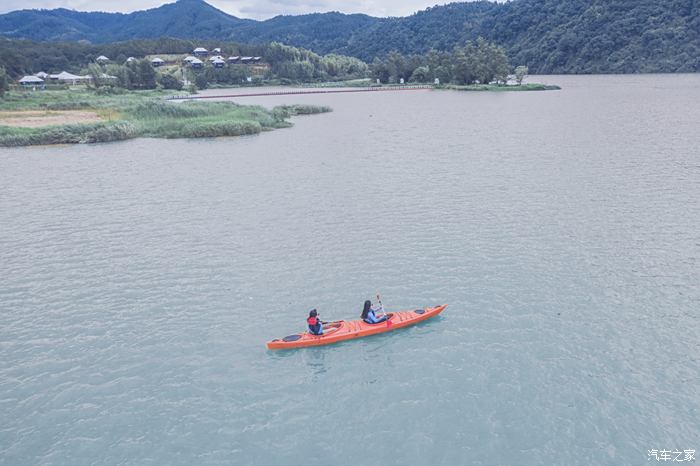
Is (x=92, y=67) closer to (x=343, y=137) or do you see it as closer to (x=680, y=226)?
(x=343, y=137)

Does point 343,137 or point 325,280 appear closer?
point 325,280

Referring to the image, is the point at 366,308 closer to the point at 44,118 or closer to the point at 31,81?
the point at 44,118

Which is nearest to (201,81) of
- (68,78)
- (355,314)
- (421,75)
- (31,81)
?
(68,78)

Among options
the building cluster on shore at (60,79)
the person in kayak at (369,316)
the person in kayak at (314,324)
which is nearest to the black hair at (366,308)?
the person in kayak at (369,316)

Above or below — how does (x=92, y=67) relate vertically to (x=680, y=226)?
above

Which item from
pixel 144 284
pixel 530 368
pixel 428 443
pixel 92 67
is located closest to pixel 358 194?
pixel 144 284

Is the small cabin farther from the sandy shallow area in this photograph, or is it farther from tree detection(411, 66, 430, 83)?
tree detection(411, 66, 430, 83)

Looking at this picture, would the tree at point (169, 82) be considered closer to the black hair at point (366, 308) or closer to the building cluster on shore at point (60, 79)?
the building cluster on shore at point (60, 79)
